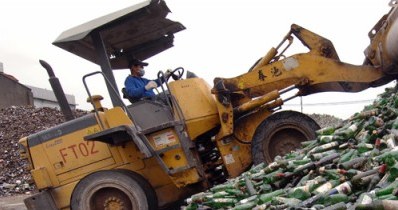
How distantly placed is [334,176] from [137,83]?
11.2 feet

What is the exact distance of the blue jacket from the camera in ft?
23.7

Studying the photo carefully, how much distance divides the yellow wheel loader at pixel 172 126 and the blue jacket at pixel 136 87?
0.61ft

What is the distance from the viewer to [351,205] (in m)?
3.90

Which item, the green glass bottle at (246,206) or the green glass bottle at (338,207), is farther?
the green glass bottle at (246,206)

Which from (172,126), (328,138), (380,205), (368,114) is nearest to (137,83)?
(172,126)

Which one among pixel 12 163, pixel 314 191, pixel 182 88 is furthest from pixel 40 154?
pixel 12 163

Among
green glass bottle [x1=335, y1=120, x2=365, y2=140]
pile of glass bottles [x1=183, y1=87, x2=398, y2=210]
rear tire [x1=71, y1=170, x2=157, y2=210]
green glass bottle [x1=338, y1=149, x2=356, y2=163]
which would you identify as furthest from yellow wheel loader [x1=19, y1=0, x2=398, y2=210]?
green glass bottle [x1=338, y1=149, x2=356, y2=163]

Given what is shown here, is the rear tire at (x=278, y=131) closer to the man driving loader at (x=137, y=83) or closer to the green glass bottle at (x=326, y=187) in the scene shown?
the man driving loader at (x=137, y=83)

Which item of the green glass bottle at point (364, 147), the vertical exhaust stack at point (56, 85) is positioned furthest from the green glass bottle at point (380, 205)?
the vertical exhaust stack at point (56, 85)

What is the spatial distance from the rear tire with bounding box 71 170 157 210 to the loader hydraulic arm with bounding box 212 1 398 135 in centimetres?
130

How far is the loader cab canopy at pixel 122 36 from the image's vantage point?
22.5 ft

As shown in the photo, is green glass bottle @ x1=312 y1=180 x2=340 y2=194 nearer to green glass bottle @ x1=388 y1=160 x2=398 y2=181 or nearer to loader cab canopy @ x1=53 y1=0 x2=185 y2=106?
green glass bottle @ x1=388 y1=160 x2=398 y2=181

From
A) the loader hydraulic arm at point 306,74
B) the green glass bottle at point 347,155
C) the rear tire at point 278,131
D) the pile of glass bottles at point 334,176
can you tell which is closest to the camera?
the pile of glass bottles at point 334,176

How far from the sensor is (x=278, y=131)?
22.9ft
